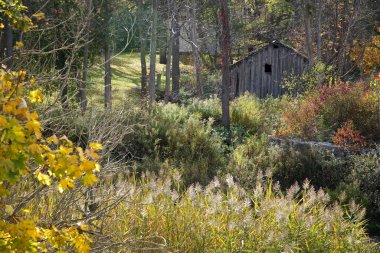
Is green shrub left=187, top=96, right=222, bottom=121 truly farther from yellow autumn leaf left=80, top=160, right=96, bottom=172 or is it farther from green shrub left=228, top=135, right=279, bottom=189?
yellow autumn leaf left=80, top=160, right=96, bottom=172

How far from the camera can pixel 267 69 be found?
23.0 meters

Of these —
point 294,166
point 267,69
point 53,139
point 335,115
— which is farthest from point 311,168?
point 267,69

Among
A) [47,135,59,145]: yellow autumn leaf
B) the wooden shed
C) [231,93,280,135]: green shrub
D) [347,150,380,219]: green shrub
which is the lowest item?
[347,150,380,219]: green shrub

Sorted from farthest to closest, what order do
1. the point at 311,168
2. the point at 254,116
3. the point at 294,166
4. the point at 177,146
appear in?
the point at 254,116 → the point at 177,146 → the point at 294,166 → the point at 311,168

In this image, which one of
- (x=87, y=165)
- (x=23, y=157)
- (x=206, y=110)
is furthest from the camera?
(x=206, y=110)

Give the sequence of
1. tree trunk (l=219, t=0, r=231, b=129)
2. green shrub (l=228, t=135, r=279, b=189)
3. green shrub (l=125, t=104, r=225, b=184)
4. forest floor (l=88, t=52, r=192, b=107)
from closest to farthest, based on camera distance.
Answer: green shrub (l=228, t=135, r=279, b=189)
green shrub (l=125, t=104, r=225, b=184)
tree trunk (l=219, t=0, r=231, b=129)
forest floor (l=88, t=52, r=192, b=107)

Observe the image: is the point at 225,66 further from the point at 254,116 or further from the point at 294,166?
the point at 294,166

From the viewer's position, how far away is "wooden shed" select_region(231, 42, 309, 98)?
→ 2242 cm

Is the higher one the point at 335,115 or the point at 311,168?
the point at 335,115

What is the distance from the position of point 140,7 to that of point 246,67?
5.19 metres

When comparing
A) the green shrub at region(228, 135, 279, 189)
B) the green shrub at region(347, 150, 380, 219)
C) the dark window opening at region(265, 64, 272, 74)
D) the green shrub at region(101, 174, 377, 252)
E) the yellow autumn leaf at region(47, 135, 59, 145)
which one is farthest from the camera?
the dark window opening at region(265, 64, 272, 74)

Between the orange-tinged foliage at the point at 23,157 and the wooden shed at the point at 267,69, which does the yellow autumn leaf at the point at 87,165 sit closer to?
the orange-tinged foliage at the point at 23,157

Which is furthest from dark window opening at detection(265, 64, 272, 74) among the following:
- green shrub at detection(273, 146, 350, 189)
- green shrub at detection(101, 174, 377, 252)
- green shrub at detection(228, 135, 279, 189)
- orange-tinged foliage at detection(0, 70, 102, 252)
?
orange-tinged foliage at detection(0, 70, 102, 252)

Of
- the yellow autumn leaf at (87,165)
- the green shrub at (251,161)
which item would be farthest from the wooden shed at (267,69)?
the yellow autumn leaf at (87,165)
